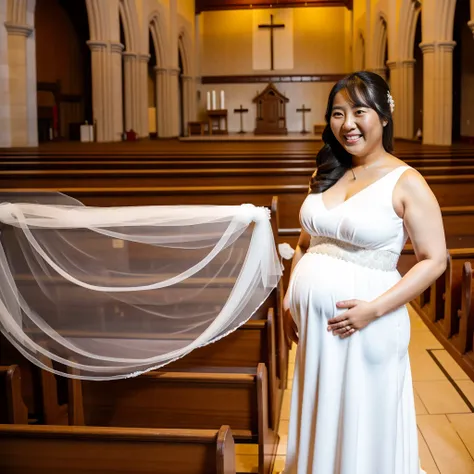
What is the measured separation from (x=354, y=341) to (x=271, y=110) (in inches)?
783

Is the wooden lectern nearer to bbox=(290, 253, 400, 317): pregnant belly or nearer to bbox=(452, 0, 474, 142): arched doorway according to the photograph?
bbox=(452, 0, 474, 142): arched doorway

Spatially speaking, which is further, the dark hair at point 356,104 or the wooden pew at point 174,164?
the wooden pew at point 174,164

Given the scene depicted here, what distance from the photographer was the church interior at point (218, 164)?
2.53 metres

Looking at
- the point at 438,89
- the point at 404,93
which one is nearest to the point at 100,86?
the point at 438,89

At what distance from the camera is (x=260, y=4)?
73.1 feet

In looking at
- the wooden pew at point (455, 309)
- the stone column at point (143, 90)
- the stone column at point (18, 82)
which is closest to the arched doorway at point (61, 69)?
the stone column at point (143, 90)

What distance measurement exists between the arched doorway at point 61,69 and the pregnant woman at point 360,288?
15147 millimetres

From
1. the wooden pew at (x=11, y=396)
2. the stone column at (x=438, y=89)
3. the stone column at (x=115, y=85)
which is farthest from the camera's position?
the stone column at (x=115, y=85)

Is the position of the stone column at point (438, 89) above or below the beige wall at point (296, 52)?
below

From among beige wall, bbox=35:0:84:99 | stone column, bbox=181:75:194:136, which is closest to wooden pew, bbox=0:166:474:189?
beige wall, bbox=35:0:84:99

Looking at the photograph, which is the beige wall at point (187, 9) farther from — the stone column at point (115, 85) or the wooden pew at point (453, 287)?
the wooden pew at point (453, 287)

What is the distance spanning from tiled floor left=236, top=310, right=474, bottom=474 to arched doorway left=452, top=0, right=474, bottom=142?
47.3 ft

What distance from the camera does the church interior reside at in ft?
8.30

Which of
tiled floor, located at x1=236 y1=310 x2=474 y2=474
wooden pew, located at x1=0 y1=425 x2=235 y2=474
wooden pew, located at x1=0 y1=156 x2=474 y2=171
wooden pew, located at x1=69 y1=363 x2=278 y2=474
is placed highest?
wooden pew, located at x1=0 y1=156 x2=474 y2=171
